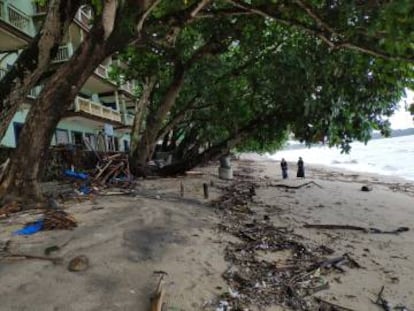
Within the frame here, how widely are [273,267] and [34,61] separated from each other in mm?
5144

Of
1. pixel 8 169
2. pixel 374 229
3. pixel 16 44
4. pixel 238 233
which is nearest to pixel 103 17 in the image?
pixel 8 169

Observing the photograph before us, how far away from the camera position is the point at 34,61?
272 inches

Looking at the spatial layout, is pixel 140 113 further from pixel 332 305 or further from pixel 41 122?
pixel 332 305

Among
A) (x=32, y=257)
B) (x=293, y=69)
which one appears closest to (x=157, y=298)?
(x=32, y=257)

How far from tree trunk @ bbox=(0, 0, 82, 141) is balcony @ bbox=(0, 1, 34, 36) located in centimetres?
1236

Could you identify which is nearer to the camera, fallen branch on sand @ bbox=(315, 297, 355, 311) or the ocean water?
fallen branch on sand @ bbox=(315, 297, 355, 311)

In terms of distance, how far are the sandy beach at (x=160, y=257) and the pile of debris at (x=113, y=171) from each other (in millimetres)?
3225

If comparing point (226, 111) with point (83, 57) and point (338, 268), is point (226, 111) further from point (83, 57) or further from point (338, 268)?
point (338, 268)

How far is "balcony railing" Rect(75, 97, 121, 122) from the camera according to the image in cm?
2190

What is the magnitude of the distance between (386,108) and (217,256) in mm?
7669

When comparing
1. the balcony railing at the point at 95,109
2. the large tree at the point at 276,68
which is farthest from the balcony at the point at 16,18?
the large tree at the point at 276,68

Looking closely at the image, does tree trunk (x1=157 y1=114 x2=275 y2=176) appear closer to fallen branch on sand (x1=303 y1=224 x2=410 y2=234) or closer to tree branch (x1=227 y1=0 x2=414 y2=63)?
tree branch (x1=227 y1=0 x2=414 y2=63)

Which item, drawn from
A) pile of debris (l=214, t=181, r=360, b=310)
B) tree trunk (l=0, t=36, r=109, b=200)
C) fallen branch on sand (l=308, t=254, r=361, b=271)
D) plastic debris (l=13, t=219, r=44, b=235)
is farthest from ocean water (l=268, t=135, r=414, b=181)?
plastic debris (l=13, t=219, r=44, b=235)

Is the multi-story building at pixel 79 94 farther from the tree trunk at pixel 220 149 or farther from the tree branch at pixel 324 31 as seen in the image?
the tree branch at pixel 324 31
